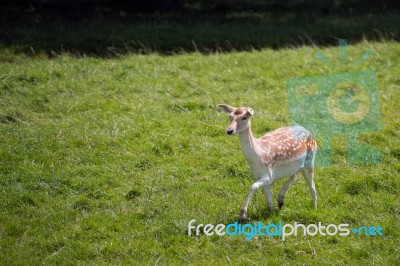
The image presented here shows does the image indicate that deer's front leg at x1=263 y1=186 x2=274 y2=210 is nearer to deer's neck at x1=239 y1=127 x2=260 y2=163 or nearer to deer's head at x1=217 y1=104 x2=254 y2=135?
deer's neck at x1=239 y1=127 x2=260 y2=163

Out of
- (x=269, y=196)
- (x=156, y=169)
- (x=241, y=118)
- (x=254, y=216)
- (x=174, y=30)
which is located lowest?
(x=156, y=169)

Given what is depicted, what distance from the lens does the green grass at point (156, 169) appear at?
8.84 meters

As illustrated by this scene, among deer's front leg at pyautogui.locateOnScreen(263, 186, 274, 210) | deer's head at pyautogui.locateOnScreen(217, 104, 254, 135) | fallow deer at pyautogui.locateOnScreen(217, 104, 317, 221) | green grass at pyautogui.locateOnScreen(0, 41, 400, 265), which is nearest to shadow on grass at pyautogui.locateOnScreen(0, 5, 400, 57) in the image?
green grass at pyautogui.locateOnScreen(0, 41, 400, 265)

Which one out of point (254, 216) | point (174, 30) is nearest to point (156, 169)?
point (254, 216)

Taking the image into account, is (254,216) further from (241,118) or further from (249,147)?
(241,118)

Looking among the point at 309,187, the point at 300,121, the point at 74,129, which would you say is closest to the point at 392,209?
the point at 309,187

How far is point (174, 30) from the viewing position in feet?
61.4

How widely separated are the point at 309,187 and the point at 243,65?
6882 mm

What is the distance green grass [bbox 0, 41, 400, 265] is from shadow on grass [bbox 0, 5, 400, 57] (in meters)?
1.07

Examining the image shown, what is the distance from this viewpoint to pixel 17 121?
12445 millimetres

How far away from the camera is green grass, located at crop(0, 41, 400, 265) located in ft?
29.0

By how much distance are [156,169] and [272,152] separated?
2505 mm

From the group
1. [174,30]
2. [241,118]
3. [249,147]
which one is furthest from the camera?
[174,30]

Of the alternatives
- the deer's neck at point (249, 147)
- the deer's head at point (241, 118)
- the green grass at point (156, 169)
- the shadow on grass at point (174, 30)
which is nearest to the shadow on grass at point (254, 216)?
the green grass at point (156, 169)
